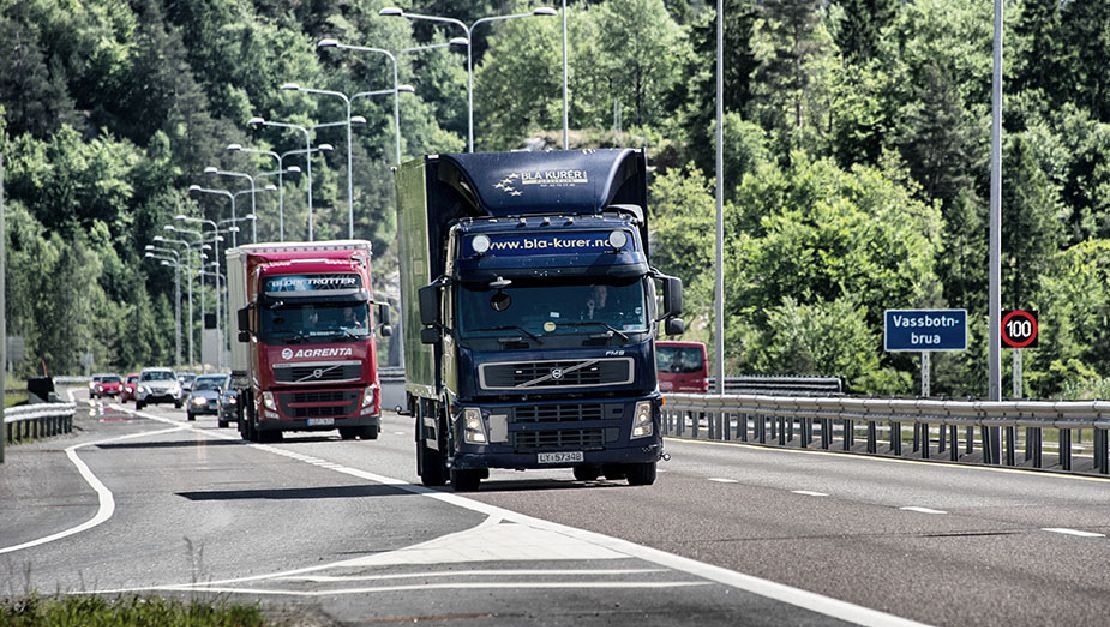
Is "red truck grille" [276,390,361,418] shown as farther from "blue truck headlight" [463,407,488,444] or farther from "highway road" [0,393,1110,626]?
"blue truck headlight" [463,407,488,444]

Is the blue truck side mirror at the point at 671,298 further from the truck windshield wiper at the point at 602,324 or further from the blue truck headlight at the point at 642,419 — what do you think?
the blue truck headlight at the point at 642,419

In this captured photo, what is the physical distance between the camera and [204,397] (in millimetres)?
68750

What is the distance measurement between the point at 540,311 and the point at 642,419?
150 cm

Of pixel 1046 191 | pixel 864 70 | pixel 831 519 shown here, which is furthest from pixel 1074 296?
pixel 831 519

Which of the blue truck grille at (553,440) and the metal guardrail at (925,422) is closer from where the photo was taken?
the blue truck grille at (553,440)

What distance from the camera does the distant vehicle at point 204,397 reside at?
6800 cm

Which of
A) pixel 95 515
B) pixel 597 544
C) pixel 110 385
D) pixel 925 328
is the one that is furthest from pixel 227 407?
pixel 110 385

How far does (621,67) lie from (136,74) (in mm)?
45062

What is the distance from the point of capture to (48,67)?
184 metres

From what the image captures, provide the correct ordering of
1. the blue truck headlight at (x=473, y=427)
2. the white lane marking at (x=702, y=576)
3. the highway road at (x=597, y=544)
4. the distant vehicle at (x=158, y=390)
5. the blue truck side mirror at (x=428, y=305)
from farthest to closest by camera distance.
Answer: the distant vehicle at (x=158, y=390)
the blue truck side mirror at (x=428, y=305)
the blue truck headlight at (x=473, y=427)
the highway road at (x=597, y=544)
the white lane marking at (x=702, y=576)

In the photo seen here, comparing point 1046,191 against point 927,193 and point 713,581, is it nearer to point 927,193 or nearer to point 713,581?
point 927,193

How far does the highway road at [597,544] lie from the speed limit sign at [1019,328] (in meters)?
7.58

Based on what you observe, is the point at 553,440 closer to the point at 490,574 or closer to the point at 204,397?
the point at 490,574

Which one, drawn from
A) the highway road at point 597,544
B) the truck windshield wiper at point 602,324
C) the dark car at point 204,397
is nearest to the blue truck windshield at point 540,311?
the truck windshield wiper at point 602,324
